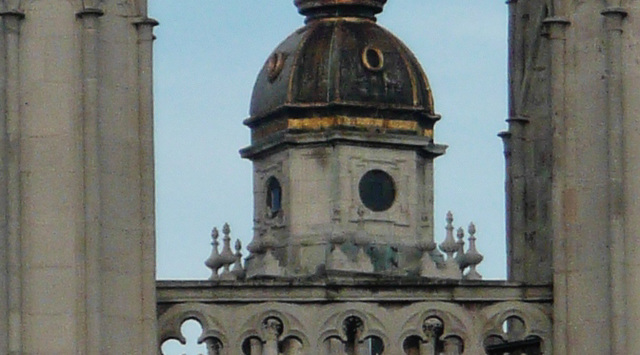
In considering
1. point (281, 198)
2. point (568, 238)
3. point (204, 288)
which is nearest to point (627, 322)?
point (568, 238)

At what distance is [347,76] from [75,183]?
Answer: 21.8 m

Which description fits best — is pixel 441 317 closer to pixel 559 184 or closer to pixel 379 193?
pixel 559 184

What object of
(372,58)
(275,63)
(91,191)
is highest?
(372,58)

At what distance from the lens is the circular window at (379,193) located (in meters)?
74.8

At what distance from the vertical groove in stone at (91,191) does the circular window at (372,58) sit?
830 inches

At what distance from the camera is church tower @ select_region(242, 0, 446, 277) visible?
73.6 m

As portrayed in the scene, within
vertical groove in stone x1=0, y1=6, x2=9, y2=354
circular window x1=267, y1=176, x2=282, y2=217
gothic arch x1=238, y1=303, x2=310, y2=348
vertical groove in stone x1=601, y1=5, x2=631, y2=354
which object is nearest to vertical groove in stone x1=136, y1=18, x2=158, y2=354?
gothic arch x1=238, y1=303, x2=310, y2=348

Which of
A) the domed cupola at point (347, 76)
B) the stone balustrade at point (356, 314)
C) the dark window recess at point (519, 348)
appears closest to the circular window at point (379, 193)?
the domed cupola at point (347, 76)

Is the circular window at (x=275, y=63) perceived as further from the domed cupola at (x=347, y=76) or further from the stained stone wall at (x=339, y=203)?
the stained stone wall at (x=339, y=203)

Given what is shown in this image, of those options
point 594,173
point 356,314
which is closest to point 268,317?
point 356,314

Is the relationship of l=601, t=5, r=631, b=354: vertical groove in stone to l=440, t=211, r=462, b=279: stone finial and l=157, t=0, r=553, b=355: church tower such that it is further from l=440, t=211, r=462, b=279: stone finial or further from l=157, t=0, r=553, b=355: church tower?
l=157, t=0, r=553, b=355: church tower

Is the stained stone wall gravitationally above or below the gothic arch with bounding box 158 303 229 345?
above

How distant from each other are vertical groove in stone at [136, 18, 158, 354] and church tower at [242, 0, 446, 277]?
1843 centimetres

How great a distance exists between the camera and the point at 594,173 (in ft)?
180
